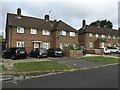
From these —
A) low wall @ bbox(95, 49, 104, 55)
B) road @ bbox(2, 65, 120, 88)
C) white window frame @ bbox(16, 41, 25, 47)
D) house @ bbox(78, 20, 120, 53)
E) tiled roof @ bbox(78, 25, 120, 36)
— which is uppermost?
tiled roof @ bbox(78, 25, 120, 36)

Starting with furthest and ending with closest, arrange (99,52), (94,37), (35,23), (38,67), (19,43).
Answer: (94,37) → (99,52) → (35,23) → (19,43) → (38,67)

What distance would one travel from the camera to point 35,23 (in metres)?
47.9

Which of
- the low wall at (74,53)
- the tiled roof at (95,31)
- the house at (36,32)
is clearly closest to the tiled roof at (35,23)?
the house at (36,32)

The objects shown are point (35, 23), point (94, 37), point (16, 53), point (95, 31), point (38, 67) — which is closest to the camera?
point (38, 67)

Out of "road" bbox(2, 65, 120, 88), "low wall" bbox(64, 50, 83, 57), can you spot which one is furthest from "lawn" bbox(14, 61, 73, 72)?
"low wall" bbox(64, 50, 83, 57)

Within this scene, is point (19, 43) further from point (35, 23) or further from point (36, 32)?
point (35, 23)

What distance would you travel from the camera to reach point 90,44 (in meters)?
62.9

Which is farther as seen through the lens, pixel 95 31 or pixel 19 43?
pixel 95 31

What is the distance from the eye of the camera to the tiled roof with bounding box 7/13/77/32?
44503mm

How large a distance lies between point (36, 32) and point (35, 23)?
257 centimetres

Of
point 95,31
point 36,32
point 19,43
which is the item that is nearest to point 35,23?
point 36,32

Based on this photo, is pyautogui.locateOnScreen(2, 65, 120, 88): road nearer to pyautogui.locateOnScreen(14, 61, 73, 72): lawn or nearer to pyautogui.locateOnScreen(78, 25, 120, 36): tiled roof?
pyautogui.locateOnScreen(14, 61, 73, 72): lawn

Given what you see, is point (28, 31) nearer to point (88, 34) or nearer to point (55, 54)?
point (55, 54)

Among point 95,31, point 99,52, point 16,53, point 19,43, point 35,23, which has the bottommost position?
point 99,52
